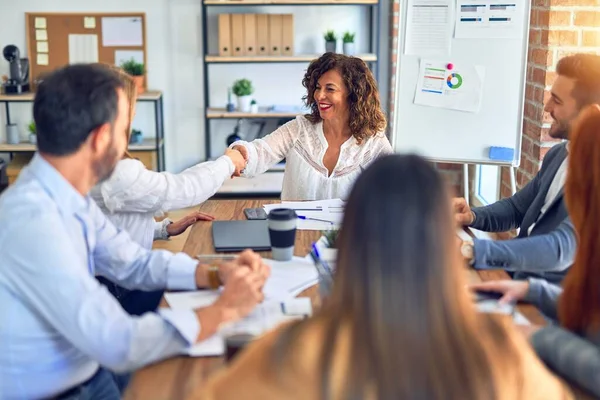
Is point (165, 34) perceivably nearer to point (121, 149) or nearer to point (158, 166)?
point (158, 166)

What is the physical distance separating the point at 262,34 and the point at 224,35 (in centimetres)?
25

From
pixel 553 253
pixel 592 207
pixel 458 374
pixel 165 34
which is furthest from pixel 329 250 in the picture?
pixel 165 34

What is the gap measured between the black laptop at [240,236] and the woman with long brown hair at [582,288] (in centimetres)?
83

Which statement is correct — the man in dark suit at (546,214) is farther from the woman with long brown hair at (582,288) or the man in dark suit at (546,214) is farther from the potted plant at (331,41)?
the potted plant at (331,41)

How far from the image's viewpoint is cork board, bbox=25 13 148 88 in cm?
514

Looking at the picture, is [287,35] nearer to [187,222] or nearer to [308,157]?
[308,157]

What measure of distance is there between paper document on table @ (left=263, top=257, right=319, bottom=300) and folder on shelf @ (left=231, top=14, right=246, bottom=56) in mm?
3240

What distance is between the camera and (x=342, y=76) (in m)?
2.99

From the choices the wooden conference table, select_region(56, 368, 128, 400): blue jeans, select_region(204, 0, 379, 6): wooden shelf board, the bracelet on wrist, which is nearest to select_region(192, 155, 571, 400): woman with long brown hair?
the wooden conference table

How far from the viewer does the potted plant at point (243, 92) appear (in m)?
5.07

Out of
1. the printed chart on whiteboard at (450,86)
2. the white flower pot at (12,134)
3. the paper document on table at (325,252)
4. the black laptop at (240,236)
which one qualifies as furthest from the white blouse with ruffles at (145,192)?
the white flower pot at (12,134)

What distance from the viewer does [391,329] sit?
0.93 meters

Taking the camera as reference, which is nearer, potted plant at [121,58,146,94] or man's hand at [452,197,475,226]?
man's hand at [452,197,475,226]

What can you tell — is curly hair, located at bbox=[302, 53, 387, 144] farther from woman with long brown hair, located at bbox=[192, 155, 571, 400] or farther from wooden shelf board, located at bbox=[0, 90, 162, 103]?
wooden shelf board, located at bbox=[0, 90, 162, 103]
